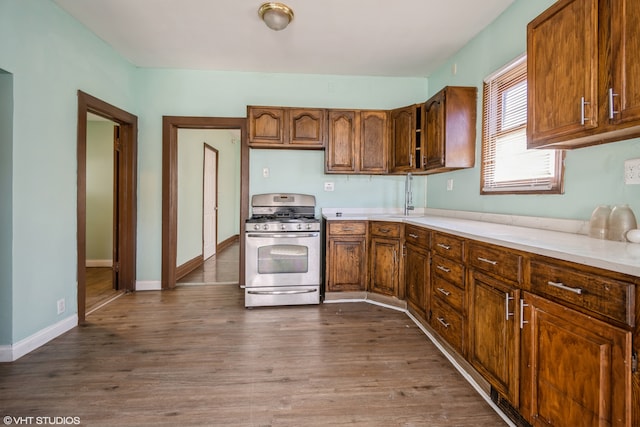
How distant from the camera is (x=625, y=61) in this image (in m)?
1.22

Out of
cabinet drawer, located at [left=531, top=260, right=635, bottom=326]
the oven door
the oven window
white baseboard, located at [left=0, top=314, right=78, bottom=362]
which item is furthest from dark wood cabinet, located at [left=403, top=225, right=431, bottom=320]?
white baseboard, located at [left=0, top=314, right=78, bottom=362]

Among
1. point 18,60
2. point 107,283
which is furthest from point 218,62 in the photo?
point 107,283

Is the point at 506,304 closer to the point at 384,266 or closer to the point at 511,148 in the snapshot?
the point at 511,148

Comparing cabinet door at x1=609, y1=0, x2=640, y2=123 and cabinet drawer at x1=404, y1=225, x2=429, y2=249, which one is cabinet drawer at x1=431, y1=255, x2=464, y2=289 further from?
cabinet door at x1=609, y1=0, x2=640, y2=123

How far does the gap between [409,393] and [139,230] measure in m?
3.40

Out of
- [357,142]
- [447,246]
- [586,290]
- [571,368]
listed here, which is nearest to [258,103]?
[357,142]

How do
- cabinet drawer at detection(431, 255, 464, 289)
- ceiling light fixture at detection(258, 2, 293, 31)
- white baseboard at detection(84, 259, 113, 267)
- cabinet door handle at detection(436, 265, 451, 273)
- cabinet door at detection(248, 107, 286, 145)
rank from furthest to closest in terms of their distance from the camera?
white baseboard at detection(84, 259, 113, 267) < cabinet door at detection(248, 107, 286, 145) < ceiling light fixture at detection(258, 2, 293, 31) < cabinet door handle at detection(436, 265, 451, 273) < cabinet drawer at detection(431, 255, 464, 289)

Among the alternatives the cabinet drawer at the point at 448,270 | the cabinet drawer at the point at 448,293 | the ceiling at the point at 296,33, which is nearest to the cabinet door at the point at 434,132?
the ceiling at the point at 296,33

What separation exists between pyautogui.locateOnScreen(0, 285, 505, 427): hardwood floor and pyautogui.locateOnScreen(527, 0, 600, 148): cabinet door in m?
1.57

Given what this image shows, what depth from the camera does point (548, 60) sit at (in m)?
1.58

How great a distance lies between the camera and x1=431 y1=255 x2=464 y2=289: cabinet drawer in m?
1.94

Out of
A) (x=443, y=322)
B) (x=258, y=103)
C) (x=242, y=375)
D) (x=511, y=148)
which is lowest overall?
(x=242, y=375)

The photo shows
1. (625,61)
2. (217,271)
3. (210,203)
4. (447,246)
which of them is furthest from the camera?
(210,203)

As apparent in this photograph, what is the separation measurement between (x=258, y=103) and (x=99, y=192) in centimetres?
308
